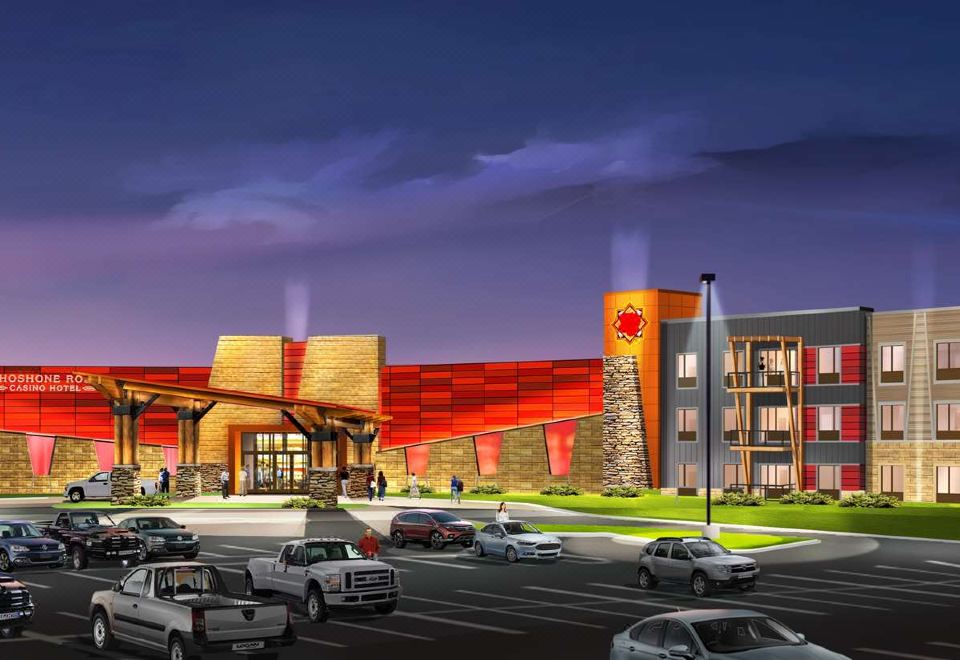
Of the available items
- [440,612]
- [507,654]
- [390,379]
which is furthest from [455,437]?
[507,654]

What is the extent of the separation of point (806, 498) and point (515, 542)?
109 ft

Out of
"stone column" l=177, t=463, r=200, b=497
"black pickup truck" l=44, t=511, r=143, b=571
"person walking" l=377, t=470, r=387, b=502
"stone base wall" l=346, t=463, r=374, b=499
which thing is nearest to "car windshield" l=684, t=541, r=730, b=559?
"black pickup truck" l=44, t=511, r=143, b=571

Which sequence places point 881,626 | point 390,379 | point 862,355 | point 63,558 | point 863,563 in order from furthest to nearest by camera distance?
point 390,379, point 862,355, point 863,563, point 63,558, point 881,626

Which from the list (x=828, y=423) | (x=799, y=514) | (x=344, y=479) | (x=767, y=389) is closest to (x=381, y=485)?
(x=344, y=479)

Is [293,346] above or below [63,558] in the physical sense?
above

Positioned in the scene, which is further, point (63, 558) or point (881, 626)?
point (63, 558)

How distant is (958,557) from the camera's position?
1715 inches

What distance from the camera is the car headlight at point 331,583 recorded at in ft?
88.0

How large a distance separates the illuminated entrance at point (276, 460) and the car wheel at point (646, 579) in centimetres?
5194

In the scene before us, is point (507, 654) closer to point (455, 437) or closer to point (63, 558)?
point (63, 558)

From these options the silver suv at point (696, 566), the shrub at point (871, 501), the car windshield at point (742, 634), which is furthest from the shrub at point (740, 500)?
the car windshield at point (742, 634)

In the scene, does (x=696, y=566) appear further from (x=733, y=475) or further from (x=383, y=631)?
(x=733, y=475)

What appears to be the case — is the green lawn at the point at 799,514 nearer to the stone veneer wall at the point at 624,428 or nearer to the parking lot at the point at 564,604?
the stone veneer wall at the point at 624,428

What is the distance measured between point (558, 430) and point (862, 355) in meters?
19.5
